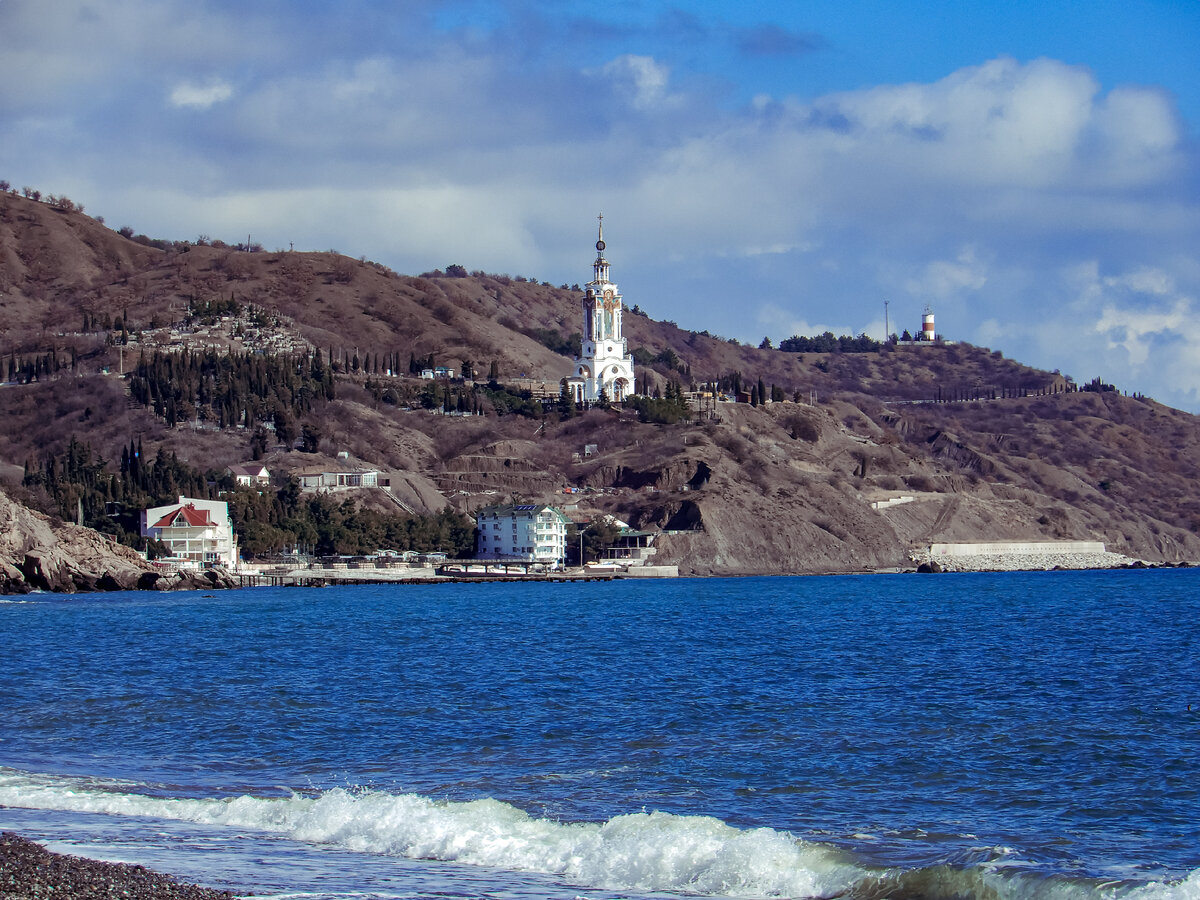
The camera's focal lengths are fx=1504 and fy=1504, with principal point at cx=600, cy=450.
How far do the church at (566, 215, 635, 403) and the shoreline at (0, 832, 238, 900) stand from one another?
166868mm

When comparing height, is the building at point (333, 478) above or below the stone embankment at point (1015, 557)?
above

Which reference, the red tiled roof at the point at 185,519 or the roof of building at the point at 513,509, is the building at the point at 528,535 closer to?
the roof of building at the point at 513,509

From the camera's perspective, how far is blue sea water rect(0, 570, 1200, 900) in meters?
18.8

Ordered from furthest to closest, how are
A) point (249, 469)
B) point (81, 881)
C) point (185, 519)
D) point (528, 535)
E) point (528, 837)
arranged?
1. point (249, 469)
2. point (528, 535)
3. point (185, 519)
4. point (528, 837)
5. point (81, 881)

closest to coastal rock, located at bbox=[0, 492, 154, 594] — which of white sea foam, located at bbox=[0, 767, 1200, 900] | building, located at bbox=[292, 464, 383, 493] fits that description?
building, located at bbox=[292, 464, 383, 493]

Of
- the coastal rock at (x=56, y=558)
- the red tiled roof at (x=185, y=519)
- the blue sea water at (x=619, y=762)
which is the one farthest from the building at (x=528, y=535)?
the blue sea water at (x=619, y=762)

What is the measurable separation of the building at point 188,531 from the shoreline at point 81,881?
9580 cm

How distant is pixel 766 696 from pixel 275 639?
26754 mm

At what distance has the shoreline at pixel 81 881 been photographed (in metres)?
16.0

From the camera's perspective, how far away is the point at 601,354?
615 feet

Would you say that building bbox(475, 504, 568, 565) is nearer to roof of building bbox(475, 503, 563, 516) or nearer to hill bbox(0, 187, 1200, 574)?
roof of building bbox(475, 503, 563, 516)

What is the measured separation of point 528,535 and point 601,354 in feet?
196

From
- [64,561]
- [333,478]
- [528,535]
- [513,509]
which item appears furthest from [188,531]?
[528,535]

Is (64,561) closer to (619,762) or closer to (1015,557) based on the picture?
(619,762)
